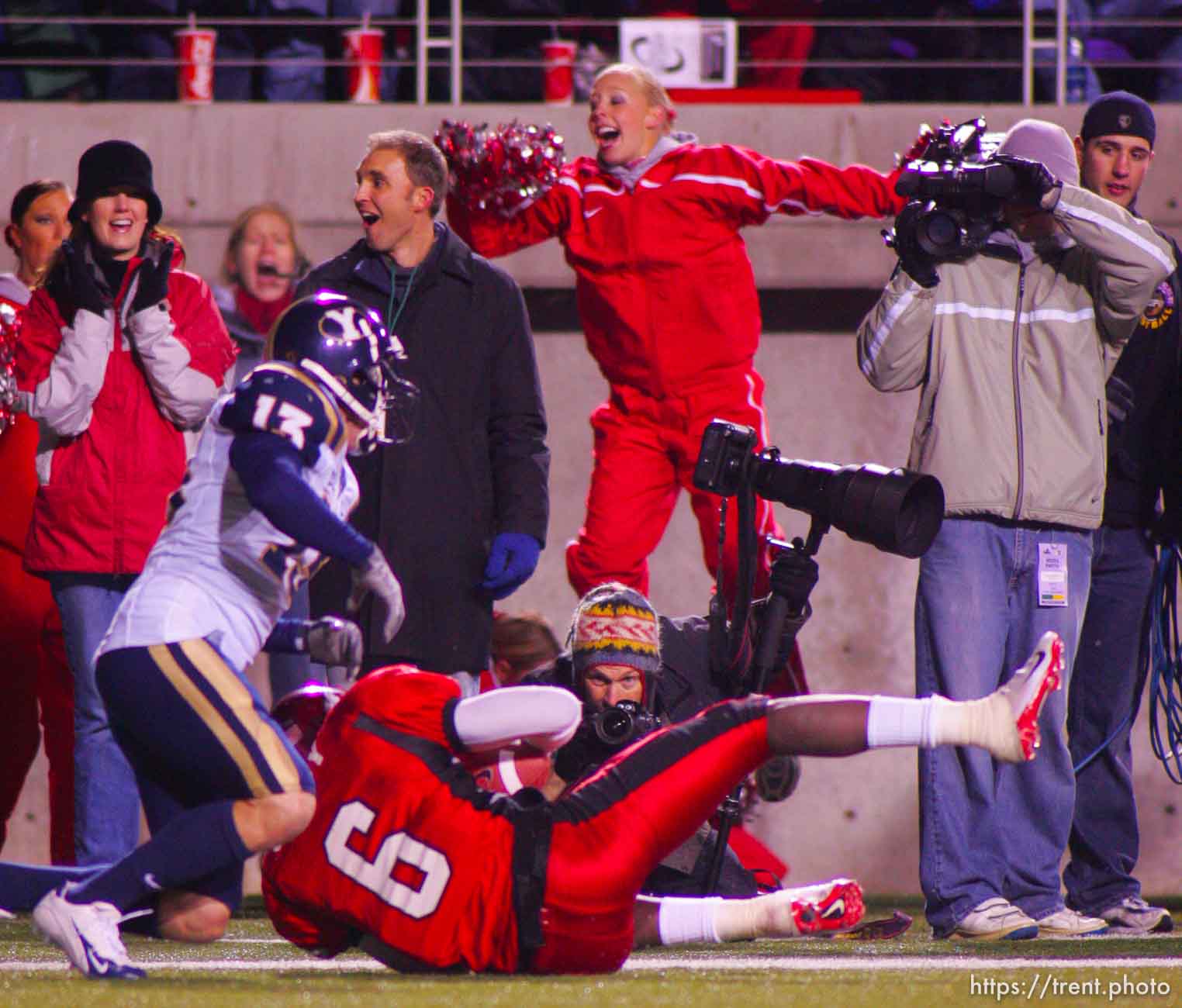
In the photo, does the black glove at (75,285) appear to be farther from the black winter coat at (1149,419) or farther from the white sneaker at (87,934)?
the black winter coat at (1149,419)

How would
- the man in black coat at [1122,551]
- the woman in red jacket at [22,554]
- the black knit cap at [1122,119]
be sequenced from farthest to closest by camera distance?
1. the woman in red jacket at [22,554]
2. the black knit cap at [1122,119]
3. the man in black coat at [1122,551]

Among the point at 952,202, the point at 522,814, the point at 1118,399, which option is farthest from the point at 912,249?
the point at 522,814

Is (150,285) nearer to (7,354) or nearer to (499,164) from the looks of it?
(7,354)

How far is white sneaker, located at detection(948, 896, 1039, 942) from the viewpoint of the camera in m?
4.24

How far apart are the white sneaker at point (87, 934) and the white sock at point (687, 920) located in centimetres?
100

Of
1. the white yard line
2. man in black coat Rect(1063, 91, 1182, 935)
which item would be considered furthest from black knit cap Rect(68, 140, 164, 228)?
man in black coat Rect(1063, 91, 1182, 935)

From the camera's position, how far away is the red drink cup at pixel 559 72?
6.64m

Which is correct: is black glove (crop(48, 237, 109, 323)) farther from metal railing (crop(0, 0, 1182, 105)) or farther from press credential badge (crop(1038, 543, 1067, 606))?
A: press credential badge (crop(1038, 543, 1067, 606))

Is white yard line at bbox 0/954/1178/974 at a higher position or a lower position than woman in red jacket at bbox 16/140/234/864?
lower

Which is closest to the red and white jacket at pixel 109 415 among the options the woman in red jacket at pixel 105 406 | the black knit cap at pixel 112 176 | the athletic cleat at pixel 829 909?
the woman in red jacket at pixel 105 406

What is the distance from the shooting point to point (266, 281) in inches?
224

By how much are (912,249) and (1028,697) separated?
139 centimetres

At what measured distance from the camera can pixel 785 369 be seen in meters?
6.65

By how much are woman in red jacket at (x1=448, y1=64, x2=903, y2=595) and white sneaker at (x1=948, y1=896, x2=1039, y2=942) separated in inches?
45.5
